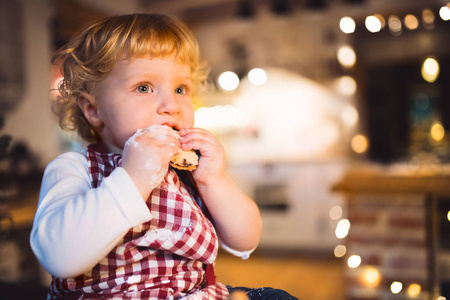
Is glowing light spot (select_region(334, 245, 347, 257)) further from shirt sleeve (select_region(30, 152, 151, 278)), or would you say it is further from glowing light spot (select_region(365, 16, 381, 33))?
shirt sleeve (select_region(30, 152, 151, 278))

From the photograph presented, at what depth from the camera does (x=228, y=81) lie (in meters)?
4.34

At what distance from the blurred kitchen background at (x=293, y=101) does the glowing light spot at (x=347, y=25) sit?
0.02m

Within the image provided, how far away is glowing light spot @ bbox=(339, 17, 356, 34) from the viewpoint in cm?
345

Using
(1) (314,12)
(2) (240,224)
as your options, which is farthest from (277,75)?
Answer: (2) (240,224)

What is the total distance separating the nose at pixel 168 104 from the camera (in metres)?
0.64

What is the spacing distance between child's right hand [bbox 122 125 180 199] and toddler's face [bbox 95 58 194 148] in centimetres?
4

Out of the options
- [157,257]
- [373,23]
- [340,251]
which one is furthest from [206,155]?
[340,251]

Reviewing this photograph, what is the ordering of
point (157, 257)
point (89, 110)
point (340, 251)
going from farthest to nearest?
point (340, 251)
point (89, 110)
point (157, 257)

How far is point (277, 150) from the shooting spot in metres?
4.18

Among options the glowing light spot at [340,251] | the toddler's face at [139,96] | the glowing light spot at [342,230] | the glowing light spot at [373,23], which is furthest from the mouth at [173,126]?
the glowing light spot at [340,251]

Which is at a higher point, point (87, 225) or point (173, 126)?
point (173, 126)

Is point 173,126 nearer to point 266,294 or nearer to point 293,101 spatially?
point 266,294

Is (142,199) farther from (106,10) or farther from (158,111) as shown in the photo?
(106,10)

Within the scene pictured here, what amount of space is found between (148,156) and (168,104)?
0.39ft
